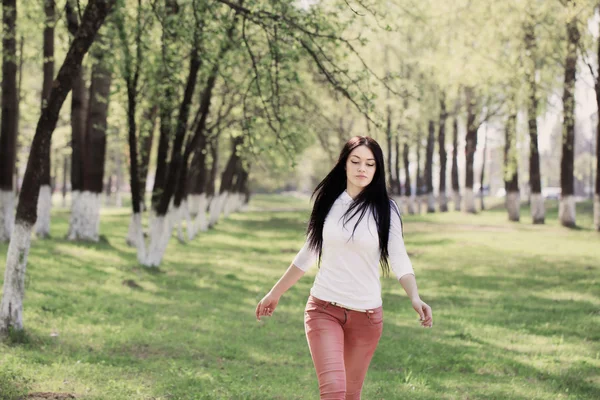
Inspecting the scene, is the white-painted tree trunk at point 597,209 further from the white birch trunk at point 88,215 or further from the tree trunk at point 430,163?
the tree trunk at point 430,163

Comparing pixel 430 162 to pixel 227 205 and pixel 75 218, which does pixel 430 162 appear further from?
pixel 75 218

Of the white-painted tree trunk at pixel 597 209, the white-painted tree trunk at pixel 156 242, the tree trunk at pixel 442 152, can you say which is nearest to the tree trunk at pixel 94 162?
the white-painted tree trunk at pixel 156 242

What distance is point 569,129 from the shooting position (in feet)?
83.0

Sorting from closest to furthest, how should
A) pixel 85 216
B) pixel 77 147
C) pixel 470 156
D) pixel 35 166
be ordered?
1. pixel 35 166
2. pixel 85 216
3. pixel 77 147
4. pixel 470 156

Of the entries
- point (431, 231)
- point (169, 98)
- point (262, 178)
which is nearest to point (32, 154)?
point (169, 98)

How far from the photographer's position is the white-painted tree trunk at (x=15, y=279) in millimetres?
8320

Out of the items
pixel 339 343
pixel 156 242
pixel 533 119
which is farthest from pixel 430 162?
pixel 339 343

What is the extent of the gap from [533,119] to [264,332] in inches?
715

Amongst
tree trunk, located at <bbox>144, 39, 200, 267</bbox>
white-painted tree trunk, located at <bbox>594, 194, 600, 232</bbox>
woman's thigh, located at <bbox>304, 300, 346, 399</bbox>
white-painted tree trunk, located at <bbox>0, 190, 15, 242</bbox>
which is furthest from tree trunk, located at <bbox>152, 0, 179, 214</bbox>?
white-painted tree trunk, located at <bbox>594, 194, 600, 232</bbox>

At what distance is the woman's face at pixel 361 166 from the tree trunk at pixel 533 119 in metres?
18.6

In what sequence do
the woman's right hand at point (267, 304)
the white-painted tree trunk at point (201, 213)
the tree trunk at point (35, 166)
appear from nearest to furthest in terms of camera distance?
1. the woman's right hand at point (267, 304)
2. the tree trunk at point (35, 166)
3. the white-painted tree trunk at point (201, 213)

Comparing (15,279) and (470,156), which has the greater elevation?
(470,156)

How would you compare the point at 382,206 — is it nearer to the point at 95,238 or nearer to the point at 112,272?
the point at 112,272

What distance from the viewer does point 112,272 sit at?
15750 millimetres
